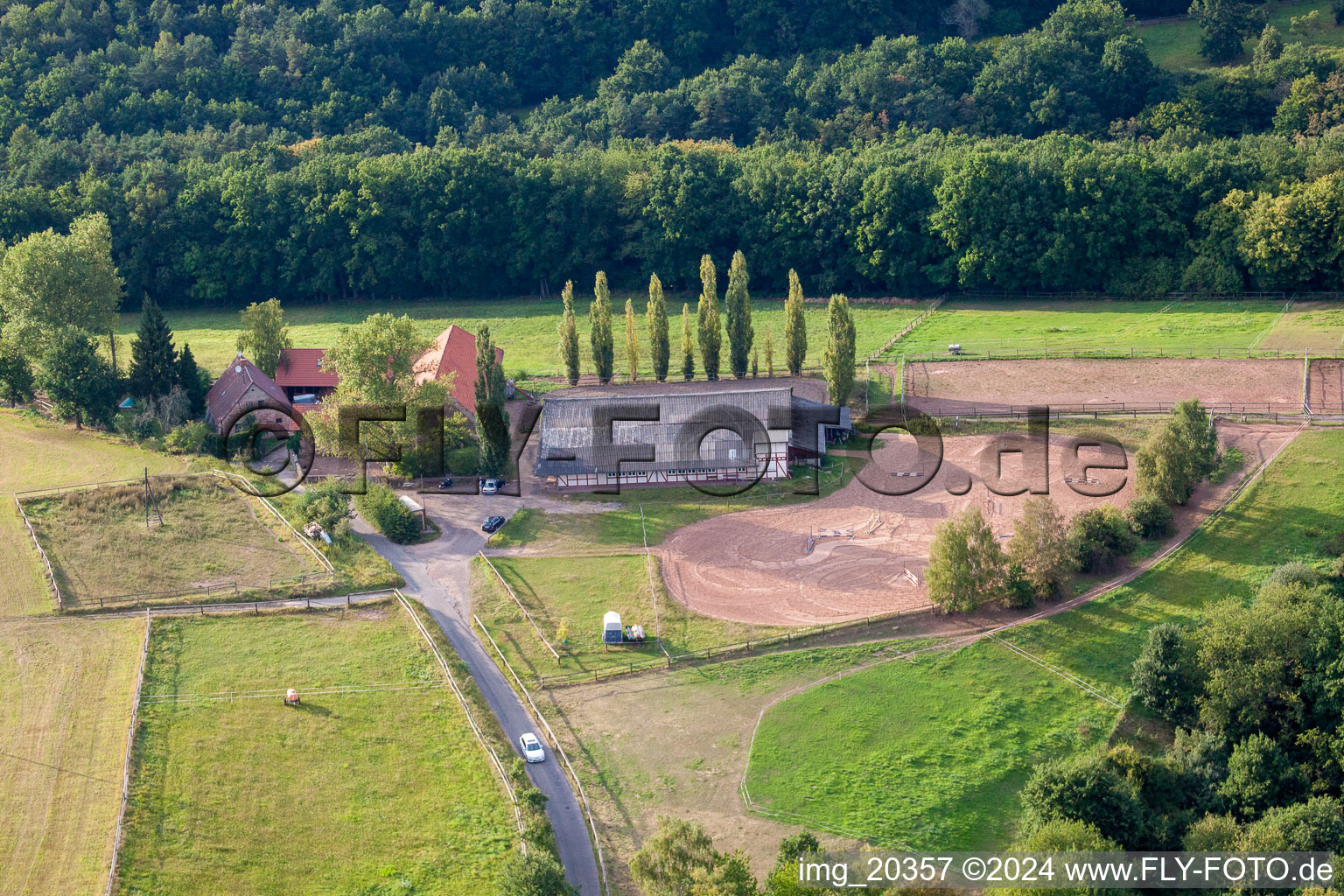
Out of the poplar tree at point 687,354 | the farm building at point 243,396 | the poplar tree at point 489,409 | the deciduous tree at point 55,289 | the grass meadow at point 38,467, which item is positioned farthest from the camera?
the poplar tree at point 687,354

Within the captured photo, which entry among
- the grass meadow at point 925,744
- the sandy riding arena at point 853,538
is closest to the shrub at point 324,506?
the sandy riding arena at point 853,538

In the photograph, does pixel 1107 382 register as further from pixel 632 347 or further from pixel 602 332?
pixel 602 332

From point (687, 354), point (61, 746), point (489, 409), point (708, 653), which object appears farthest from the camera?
point (687, 354)

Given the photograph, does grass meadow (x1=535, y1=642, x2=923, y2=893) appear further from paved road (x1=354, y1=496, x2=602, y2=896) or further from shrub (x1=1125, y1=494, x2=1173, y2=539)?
shrub (x1=1125, y1=494, x2=1173, y2=539)

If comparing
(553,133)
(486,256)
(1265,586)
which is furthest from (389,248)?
(1265,586)

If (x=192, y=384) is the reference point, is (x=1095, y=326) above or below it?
above

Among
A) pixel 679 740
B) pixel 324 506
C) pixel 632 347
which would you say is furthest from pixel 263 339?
pixel 679 740

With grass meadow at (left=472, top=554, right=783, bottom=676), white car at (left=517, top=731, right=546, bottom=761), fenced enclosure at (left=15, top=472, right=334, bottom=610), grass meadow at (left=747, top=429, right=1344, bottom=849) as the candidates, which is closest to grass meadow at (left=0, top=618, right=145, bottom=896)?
fenced enclosure at (left=15, top=472, right=334, bottom=610)

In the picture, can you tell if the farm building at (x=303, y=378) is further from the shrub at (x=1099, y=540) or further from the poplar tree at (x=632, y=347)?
the shrub at (x=1099, y=540)
